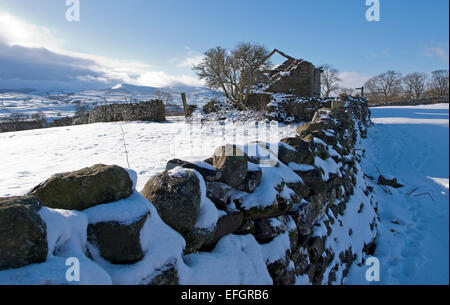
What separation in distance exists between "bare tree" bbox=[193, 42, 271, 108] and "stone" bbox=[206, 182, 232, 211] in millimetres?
14537

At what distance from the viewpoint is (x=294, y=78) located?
17.6 metres

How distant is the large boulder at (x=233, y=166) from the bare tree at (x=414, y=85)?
44.4 metres

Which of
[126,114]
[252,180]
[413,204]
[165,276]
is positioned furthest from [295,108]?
[165,276]

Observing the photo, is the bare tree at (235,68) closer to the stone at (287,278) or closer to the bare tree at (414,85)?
the stone at (287,278)

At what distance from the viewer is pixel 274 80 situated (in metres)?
18.2

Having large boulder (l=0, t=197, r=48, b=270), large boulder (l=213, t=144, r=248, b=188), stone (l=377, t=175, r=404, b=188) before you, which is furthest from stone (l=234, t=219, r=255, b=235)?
stone (l=377, t=175, r=404, b=188)

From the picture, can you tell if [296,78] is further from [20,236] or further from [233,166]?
[20,236]

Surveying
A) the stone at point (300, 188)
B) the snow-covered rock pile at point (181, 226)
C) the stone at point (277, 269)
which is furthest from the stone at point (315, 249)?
the stone at point (277, 269)

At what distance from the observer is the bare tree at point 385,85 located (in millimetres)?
37700

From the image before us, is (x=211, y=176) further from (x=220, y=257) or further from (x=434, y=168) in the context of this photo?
(x=434, y=168)

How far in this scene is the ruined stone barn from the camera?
1721 centimetres

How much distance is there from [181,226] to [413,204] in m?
5.99
